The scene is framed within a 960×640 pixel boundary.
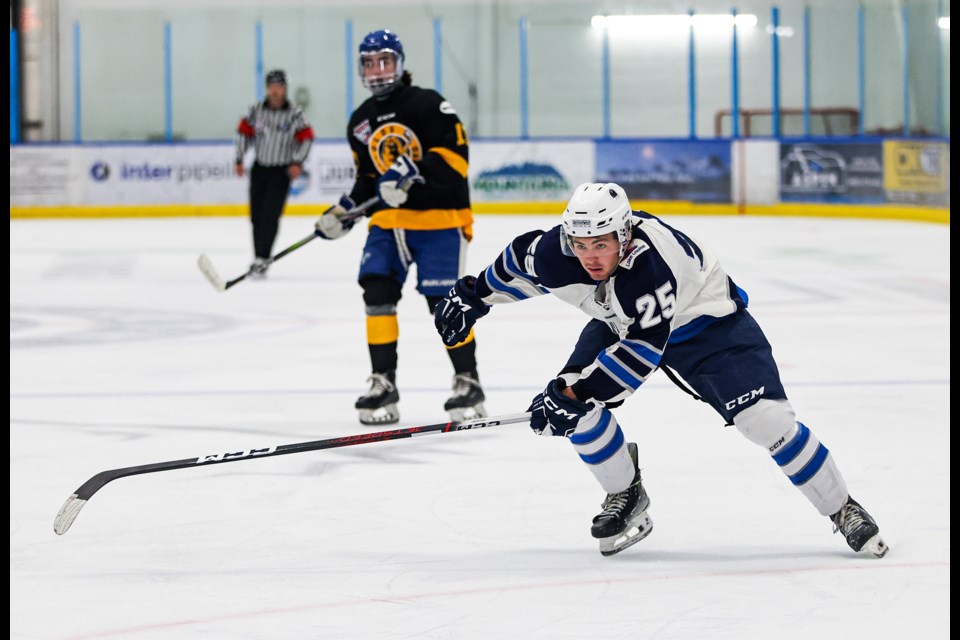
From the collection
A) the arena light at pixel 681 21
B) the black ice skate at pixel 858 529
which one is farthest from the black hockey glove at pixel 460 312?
the arena light at pixel 681 21

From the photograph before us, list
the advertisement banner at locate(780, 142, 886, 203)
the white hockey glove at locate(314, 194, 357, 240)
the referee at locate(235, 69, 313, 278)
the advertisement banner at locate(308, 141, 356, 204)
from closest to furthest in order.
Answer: the white hockey glove at locate(314, 194, 357, 240) < the referee at locate(235, 69, 313, 278) < the advertisement banner at locate(780, 142, 886, 203) < the advertisement banner at locate(308, 141, 356, 204)

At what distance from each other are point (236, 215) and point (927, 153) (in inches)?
247

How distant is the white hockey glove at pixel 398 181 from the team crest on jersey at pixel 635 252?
179 cm

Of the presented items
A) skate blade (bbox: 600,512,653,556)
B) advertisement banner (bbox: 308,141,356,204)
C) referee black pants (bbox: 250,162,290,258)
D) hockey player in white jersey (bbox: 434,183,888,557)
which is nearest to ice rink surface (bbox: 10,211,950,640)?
skate blade (bbox: 600,512,653,556)

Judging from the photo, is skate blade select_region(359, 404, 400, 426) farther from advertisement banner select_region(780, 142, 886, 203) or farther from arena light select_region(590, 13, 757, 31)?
arena light select_region(590, 13, 757, 31)

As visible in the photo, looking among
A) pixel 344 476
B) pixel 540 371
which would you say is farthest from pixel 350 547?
pixel 540 371

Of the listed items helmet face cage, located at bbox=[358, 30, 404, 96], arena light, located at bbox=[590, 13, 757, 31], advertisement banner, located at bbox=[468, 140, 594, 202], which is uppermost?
arena light, located at bbox=[590, 13, 757, 31]

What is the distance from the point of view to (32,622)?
2.60 m

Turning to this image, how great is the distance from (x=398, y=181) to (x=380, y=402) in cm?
64

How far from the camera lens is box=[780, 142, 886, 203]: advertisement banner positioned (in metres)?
13.6

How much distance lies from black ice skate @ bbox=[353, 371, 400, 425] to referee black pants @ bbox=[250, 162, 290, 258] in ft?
15.1

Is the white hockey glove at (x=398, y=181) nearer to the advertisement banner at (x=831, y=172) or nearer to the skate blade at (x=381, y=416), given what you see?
the skate blade at (x=381, y=416)

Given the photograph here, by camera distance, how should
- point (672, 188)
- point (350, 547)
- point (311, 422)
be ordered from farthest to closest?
point (672, 188) < point (311, 422) < point (350, 547)

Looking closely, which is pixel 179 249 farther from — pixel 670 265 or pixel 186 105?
pixel 670 265
